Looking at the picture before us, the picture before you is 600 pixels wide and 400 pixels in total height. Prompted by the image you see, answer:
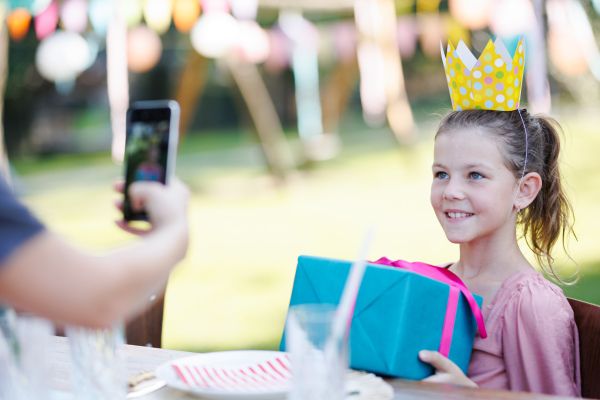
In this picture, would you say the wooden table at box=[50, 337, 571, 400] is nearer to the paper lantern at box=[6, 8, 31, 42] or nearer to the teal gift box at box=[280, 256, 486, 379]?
the teal gift box at box=[280, 256, 486, 379]

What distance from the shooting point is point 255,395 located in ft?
3.71

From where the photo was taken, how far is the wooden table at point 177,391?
1177mm

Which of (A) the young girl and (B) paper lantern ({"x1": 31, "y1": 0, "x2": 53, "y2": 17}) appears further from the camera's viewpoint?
(B) paper lantern ({"x1": 31, "y1": 0, "x2": 53, "y2": 17})

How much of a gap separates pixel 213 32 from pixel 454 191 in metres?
4.76

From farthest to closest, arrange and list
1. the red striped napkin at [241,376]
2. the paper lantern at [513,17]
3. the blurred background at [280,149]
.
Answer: the paper lantern at [513,17] → the blurred background at [280,149] → the red striped napkin at [241,376]

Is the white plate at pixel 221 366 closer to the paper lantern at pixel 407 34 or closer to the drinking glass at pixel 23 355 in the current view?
the drinking glass at pixel 23 355

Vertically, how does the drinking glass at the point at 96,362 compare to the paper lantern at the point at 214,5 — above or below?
below

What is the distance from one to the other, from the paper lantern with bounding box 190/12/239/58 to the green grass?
1.70 meters

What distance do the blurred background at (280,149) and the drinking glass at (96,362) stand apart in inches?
91.8

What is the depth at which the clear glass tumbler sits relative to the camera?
955 mm

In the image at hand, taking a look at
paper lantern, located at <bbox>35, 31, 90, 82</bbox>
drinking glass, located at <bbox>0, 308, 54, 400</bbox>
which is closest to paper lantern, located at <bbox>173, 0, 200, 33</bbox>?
paper lantern, located at <bbox>35, 31, 90, 82</bbox>

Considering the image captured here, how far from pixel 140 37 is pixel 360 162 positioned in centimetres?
450

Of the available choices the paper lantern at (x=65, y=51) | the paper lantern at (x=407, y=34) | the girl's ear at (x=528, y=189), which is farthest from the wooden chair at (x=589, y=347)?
the paper lantern at (x=407, y=34)

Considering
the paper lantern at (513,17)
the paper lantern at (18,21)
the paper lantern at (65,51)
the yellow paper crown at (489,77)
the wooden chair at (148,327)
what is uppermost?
the paper lantern at (513,17)
